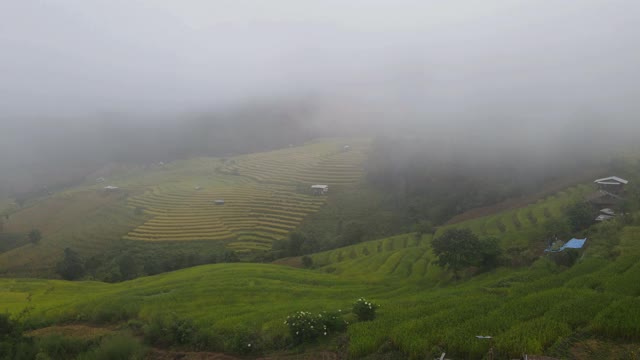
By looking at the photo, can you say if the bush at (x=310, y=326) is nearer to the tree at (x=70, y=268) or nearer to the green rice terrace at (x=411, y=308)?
the green rice terrace at (x=411, y=308)

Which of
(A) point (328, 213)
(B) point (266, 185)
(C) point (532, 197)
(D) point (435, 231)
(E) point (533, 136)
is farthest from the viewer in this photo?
(E) point (533, 136)

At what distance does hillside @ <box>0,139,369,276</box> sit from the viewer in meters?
71.3

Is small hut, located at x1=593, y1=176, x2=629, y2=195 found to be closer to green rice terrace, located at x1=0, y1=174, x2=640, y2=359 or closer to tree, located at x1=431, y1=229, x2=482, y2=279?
green rice terrace, located at x1=0, y1=174, x2=640, y2=359

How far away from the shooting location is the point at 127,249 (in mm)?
69938

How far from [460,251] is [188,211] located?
6583 cm

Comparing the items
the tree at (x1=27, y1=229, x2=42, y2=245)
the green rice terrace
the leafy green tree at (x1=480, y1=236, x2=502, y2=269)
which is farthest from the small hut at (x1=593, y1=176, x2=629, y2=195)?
the tree at (x1=27, y1=229, x2=42, y2=245)

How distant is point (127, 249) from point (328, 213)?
35.6 meters

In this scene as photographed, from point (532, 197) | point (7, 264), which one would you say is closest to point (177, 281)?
point (7, 264)

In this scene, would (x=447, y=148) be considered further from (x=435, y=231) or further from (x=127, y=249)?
(x=127, y=249)

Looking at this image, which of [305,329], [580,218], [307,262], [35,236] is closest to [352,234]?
[307,262]

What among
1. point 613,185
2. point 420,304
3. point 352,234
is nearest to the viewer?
point 420,304

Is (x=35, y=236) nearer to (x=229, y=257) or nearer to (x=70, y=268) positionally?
(x=70, y=268)

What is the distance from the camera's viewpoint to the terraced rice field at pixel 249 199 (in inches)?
2977

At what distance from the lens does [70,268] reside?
2435 inches
